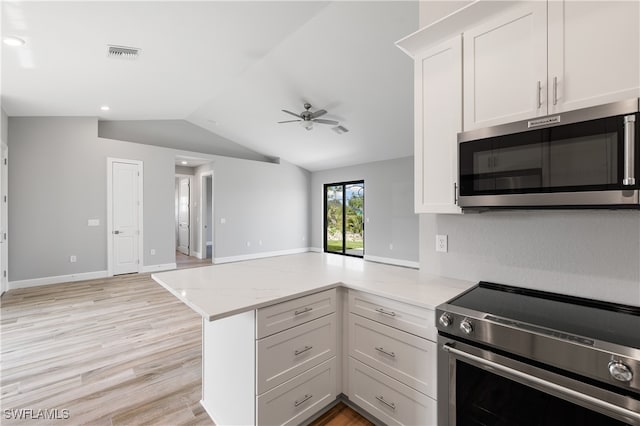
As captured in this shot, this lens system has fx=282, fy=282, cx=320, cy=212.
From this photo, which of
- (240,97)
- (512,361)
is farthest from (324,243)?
(512,361)

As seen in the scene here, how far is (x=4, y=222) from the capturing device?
4.41m

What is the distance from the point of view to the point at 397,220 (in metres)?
6.99

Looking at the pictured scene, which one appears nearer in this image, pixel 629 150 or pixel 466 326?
pixel 629 150

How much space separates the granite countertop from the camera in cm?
142

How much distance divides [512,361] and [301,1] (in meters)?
3.36

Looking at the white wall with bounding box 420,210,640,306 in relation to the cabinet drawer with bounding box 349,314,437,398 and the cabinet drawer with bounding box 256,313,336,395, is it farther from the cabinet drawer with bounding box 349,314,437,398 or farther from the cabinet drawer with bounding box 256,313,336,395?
the cabinet drawer with bounding box 256,313,336,395

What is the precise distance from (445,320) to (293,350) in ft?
2.70

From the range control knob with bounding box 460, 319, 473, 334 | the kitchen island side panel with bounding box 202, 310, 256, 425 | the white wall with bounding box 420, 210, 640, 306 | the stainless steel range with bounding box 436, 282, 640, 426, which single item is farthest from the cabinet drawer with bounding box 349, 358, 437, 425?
the white wall with bounding box 420, 210, 640, 306

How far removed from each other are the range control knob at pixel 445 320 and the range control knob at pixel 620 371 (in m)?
0.51

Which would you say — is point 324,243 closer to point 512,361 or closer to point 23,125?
point 23,125

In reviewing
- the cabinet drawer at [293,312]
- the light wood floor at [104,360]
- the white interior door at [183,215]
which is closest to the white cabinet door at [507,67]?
the cabinet drawer at [293,312]

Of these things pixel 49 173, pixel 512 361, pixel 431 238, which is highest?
pixel 49 173

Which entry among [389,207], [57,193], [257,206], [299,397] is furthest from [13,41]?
[389,207]
